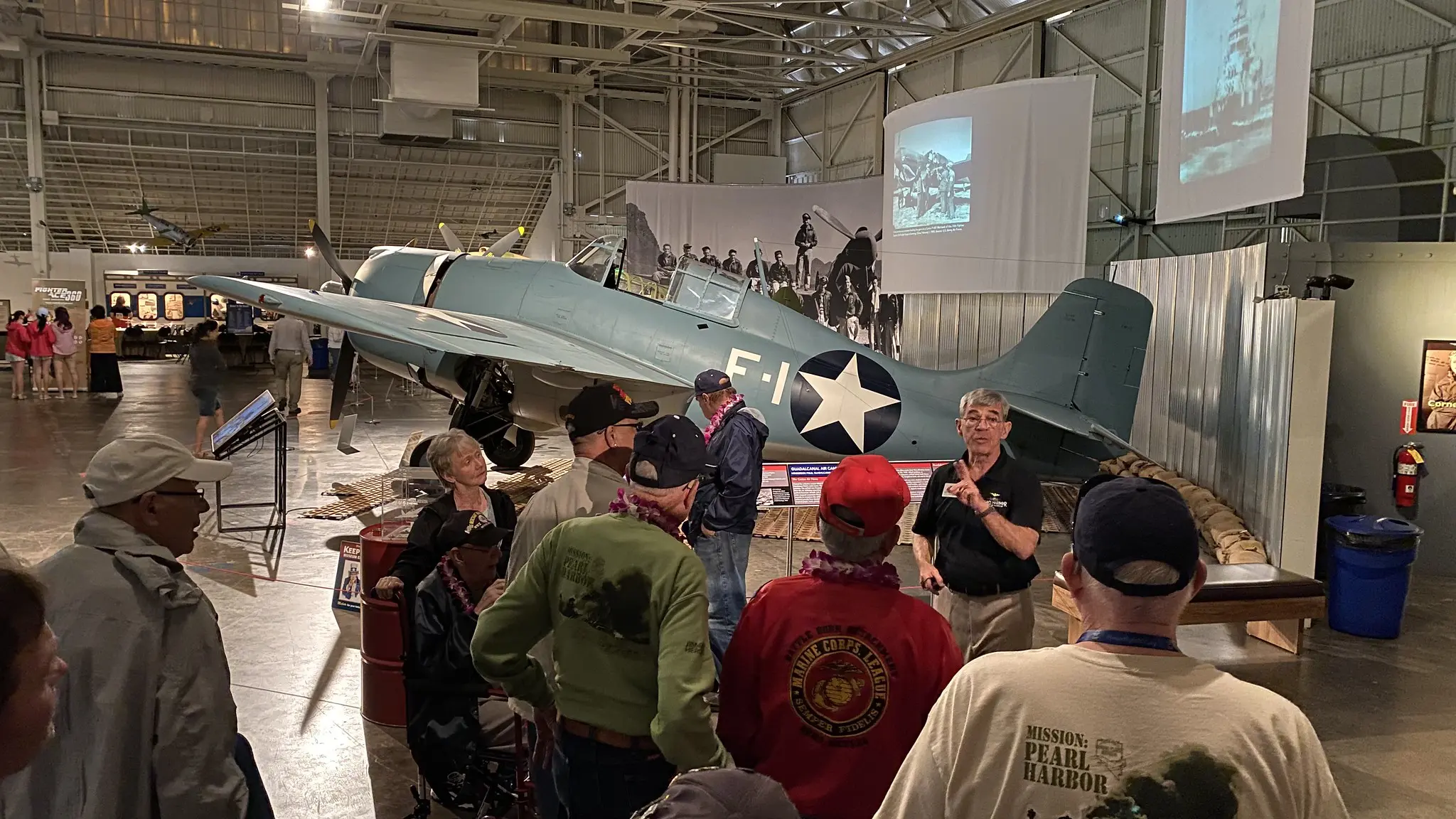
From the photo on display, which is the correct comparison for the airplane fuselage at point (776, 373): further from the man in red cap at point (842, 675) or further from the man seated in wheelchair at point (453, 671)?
the man in red cap at point (842, 675)

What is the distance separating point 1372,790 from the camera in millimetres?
3891

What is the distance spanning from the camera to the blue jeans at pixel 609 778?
2098 mm

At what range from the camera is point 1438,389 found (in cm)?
761

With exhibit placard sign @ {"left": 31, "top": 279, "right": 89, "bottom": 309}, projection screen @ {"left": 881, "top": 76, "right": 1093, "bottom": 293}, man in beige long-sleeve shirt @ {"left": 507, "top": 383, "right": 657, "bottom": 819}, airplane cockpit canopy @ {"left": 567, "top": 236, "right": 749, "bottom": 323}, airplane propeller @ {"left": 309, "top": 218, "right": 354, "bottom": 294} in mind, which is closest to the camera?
man in beige long-sleeve shirt @ {"left": 507, "top": 383, "right": 657, "bottom": 819}

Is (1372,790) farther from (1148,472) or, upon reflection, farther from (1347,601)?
(1148,472)

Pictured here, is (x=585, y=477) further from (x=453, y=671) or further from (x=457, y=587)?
(x=453, y=671)

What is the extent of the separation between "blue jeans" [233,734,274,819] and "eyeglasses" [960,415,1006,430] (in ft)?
8.75

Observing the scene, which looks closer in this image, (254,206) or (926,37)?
(926,37)

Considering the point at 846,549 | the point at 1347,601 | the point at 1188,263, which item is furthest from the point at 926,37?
the point at 846,549

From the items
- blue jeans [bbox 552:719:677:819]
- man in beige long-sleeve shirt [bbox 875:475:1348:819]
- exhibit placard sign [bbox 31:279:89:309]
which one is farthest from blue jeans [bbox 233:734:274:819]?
exhibit placard sign [bbox 31:279:89:309]

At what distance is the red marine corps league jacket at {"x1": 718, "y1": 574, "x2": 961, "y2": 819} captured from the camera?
1940 mm

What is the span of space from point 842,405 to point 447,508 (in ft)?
16.4

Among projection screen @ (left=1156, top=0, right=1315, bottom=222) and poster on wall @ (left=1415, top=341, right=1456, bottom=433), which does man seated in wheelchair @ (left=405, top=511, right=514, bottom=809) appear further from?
poster on wall @ (left=1415, top=341, right=1456, bottom=433)

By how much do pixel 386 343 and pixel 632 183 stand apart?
1274 centimetres
